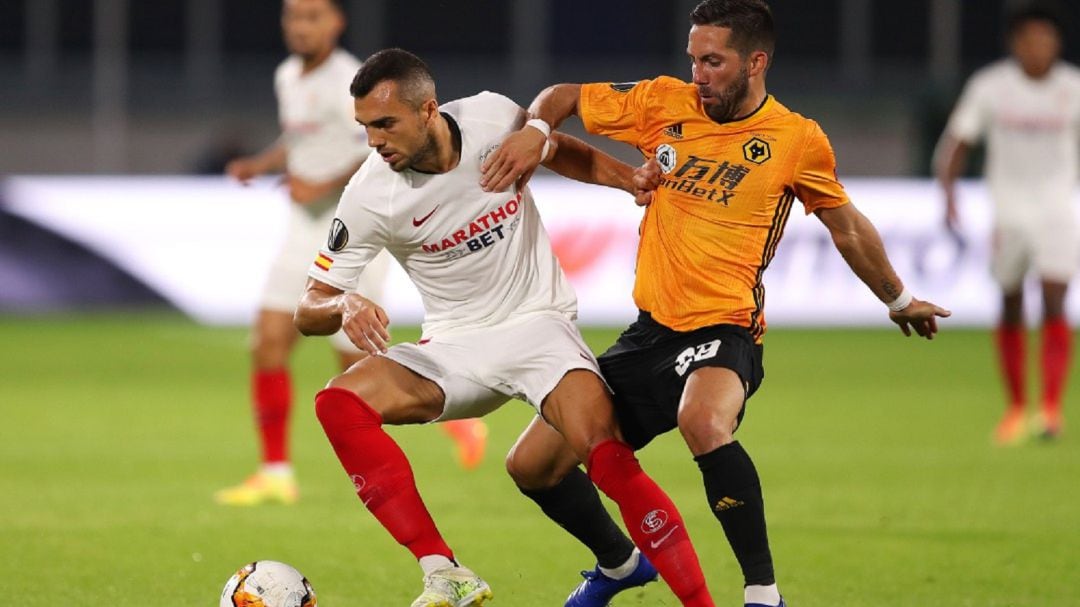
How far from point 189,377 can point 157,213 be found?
13.9 feet

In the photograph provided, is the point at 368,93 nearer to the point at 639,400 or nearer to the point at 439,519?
the point at 639,400

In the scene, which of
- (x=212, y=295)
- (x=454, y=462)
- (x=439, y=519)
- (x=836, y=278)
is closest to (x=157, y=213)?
(x=212, y=295)

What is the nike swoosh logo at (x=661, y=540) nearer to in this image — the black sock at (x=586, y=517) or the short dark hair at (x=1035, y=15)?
the black sock at (x=586, y=517)

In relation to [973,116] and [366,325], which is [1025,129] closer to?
[973,116]

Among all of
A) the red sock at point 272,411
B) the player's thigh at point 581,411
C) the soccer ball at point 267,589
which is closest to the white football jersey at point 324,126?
the red sock at point 272,411

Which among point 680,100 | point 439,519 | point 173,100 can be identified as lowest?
point 173,100

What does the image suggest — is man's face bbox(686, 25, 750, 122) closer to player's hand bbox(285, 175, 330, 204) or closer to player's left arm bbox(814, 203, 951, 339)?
player's left arm bbox(814, 203, 951, 339)

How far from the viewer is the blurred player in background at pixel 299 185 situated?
8.38 meters

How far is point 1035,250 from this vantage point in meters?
10.8

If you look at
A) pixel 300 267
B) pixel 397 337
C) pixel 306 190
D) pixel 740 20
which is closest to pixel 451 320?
pixel 740 20

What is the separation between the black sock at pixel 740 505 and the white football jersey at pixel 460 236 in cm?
100

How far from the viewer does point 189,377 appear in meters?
13.4

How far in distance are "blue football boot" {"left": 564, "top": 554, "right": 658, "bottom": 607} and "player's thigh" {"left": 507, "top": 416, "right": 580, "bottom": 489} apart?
14.8 inches

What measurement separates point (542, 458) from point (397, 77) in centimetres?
130
